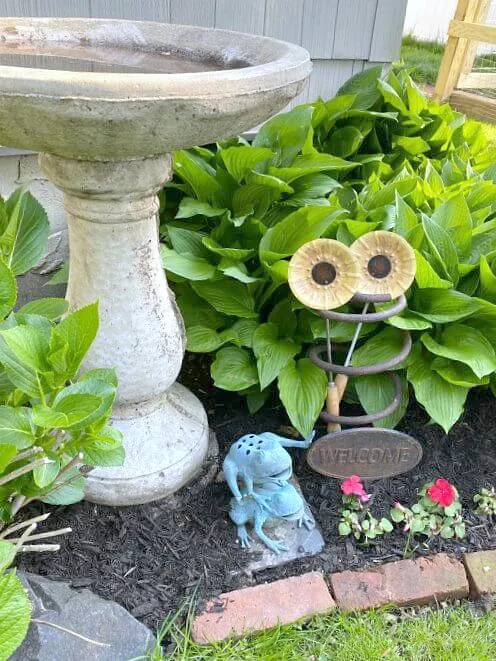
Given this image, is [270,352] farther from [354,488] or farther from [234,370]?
[354,488]

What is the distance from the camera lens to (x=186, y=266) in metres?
2.04

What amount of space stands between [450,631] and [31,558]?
3.63ft

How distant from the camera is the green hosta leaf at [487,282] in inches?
78.3

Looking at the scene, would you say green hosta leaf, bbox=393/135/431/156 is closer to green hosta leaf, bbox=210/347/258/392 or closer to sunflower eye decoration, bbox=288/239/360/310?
green hosta leaf, bbox=210/347/258/392

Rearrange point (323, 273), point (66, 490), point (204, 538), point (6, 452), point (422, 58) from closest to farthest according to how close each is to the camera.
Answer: point (6, 452), point (66, 490), point (323, 273), point (204, 538), point (422, 58)

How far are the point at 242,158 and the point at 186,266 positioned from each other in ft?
1.46

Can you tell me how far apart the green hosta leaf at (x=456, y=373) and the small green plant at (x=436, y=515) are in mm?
304

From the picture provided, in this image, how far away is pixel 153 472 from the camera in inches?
71.0

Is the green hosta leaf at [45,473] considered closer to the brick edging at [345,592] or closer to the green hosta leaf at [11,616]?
the green hosta leaf at [11,616]

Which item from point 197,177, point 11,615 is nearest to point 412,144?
point 197,177

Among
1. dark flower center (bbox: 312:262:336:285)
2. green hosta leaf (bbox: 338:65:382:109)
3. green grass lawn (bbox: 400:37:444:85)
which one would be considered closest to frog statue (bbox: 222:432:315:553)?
dark flower center (bbox: 312:262:336:285)

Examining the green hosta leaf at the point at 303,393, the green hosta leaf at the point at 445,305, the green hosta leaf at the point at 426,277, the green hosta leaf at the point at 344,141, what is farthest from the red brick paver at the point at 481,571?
the green hosta leaf at the point at 344,141

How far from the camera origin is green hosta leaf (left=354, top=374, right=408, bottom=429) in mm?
2045

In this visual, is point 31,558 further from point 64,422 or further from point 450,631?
A: point 450,631
